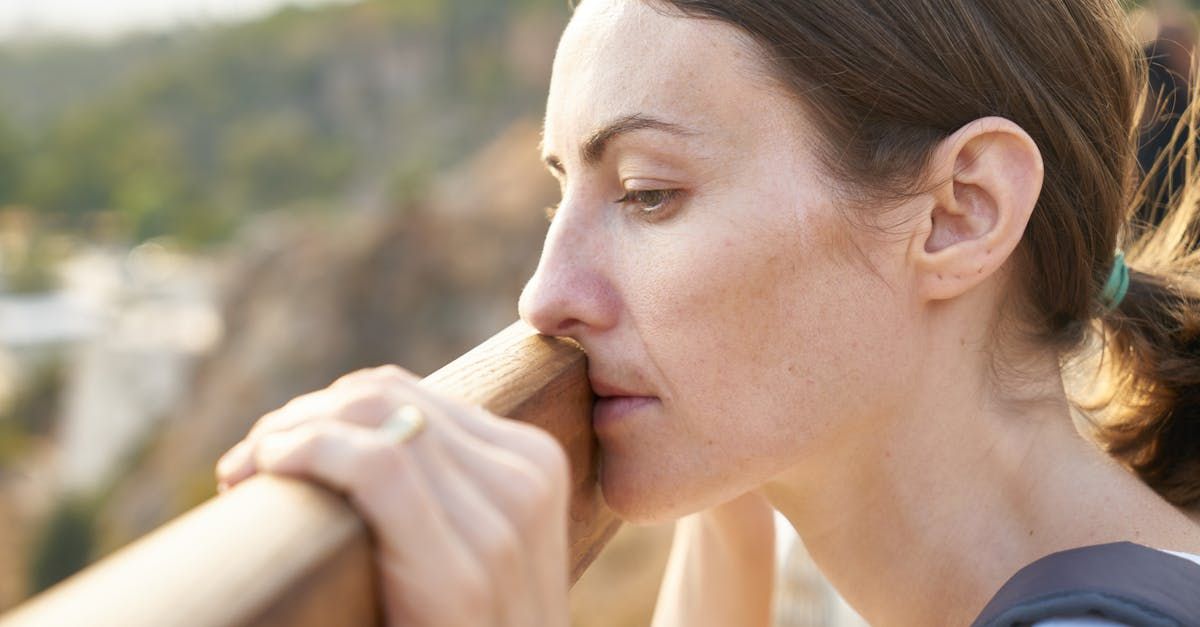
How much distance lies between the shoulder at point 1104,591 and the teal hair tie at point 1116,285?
1.39 ft

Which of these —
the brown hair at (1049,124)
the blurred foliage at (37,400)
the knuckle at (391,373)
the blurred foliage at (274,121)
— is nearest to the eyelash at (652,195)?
the brown hair at (1049,124)

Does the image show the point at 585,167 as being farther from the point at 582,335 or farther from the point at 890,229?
the point at 890,229

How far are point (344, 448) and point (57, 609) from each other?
18cm

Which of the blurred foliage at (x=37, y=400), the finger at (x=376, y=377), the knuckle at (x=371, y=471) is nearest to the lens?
the knuckle at (x=371, y=471)

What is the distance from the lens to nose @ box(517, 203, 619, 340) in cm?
121

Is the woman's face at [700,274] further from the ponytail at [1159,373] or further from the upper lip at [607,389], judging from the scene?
the ponytail at [1159,373]

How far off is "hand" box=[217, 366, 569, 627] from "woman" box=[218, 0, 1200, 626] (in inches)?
17.3

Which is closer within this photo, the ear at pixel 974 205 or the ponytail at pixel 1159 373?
the ear at pixel 974 205

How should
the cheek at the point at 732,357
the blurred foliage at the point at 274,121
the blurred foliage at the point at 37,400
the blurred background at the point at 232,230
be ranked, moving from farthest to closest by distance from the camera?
the blurred foliage at the point at 274,121 < the blurred foliage at the point at 37,400 < the blurred background at the point at 232,230 < the cheek at the point at 732,357

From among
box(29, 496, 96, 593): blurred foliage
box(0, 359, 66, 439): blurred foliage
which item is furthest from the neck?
box(0, 359, 66, 439): blurred foliage

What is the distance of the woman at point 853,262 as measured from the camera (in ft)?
3.96

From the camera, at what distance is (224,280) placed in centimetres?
2689

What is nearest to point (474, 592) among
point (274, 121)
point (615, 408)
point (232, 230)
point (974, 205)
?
point (615, 408)

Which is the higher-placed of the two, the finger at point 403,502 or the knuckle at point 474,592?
the finger at point 403,502
